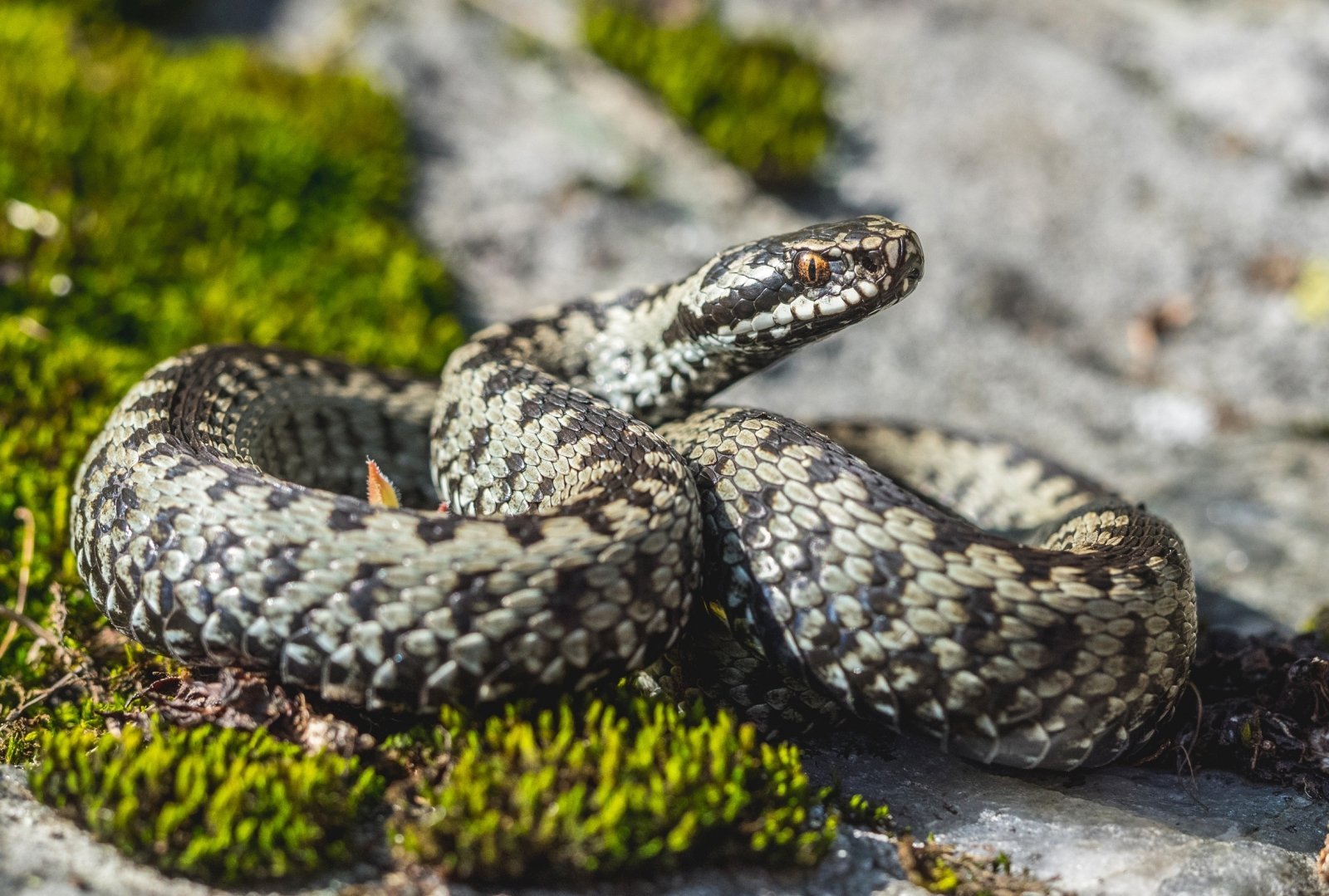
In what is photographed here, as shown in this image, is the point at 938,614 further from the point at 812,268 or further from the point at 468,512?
the point at 468,512

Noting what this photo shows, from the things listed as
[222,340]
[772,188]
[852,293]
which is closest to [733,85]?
[772,188]

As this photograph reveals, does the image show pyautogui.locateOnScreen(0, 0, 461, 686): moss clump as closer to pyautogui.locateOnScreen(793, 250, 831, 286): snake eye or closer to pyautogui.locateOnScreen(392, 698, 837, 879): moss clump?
pyautogui.locateOnScreen(392, 698, 837, 879): moss clump

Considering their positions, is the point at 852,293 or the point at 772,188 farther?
the point at 772,188

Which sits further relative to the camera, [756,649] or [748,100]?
[748,100]

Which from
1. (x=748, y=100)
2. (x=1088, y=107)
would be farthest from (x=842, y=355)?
(x=1088, y=107)

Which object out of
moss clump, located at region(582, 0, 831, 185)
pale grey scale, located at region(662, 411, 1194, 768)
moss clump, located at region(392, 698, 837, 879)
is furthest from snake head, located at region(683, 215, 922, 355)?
moss clump, located at region(582, 0, 831, 185)

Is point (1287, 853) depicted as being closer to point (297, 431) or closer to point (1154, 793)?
point (1154, 793)

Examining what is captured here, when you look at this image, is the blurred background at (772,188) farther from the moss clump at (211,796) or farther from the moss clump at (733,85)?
the moss clump at (211,796)
